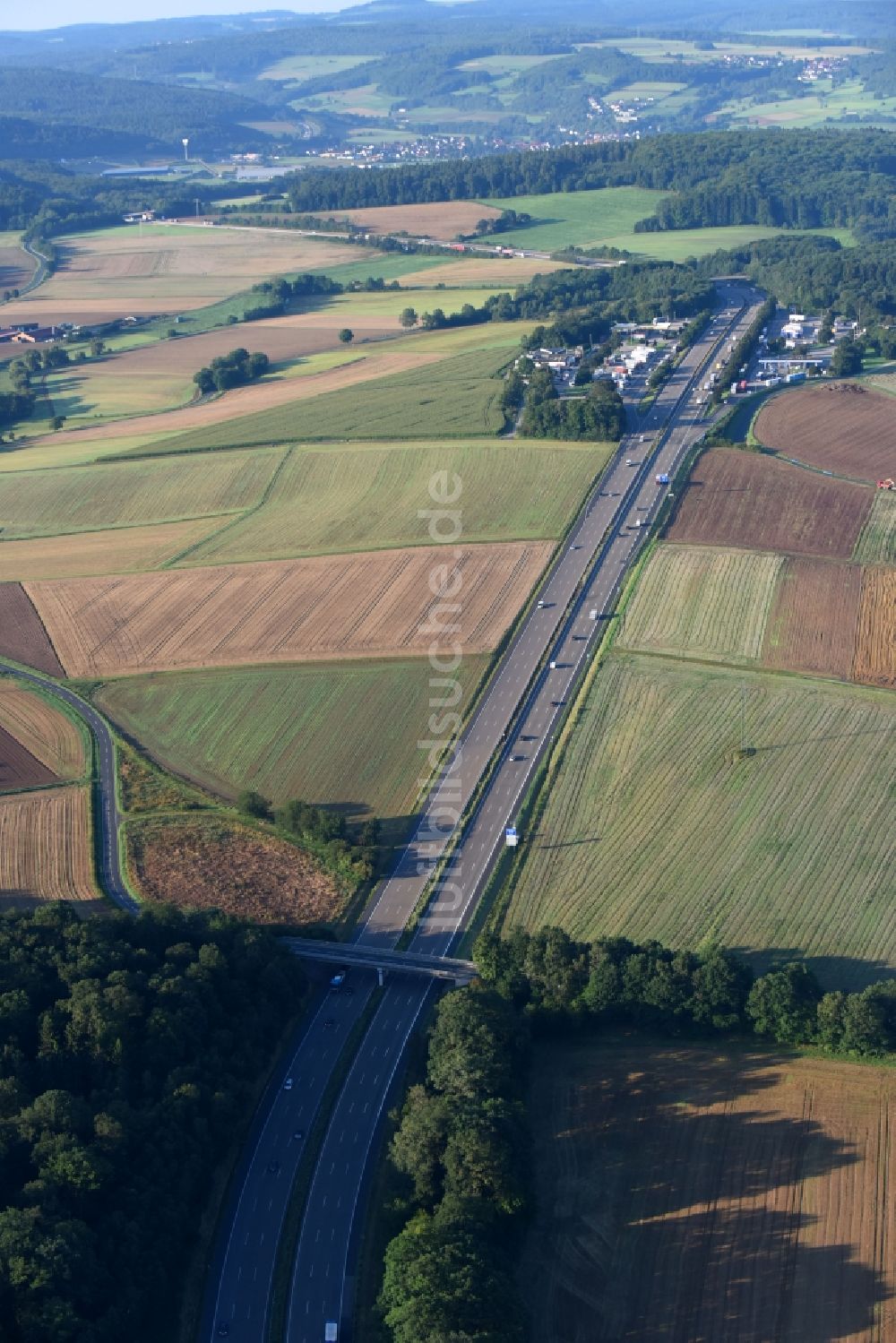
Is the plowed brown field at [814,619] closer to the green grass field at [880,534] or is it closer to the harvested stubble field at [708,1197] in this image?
the green grass field at [880,534]

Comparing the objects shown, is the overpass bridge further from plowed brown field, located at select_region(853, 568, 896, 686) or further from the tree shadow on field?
plowed brown field, located at select_region(853, 568, 896, 686)

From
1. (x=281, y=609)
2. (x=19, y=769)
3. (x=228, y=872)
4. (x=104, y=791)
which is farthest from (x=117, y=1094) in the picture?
(x=281, y=609)

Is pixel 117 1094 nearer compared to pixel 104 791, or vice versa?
pixel 117 1094

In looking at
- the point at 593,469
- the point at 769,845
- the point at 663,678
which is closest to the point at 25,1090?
the point at 769,845

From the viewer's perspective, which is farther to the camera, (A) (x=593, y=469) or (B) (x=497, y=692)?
(A) (x=593, y=469)

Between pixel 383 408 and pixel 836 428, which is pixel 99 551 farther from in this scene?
pixel 836 428

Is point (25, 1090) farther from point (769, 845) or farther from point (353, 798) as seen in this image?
point (769, 845)
